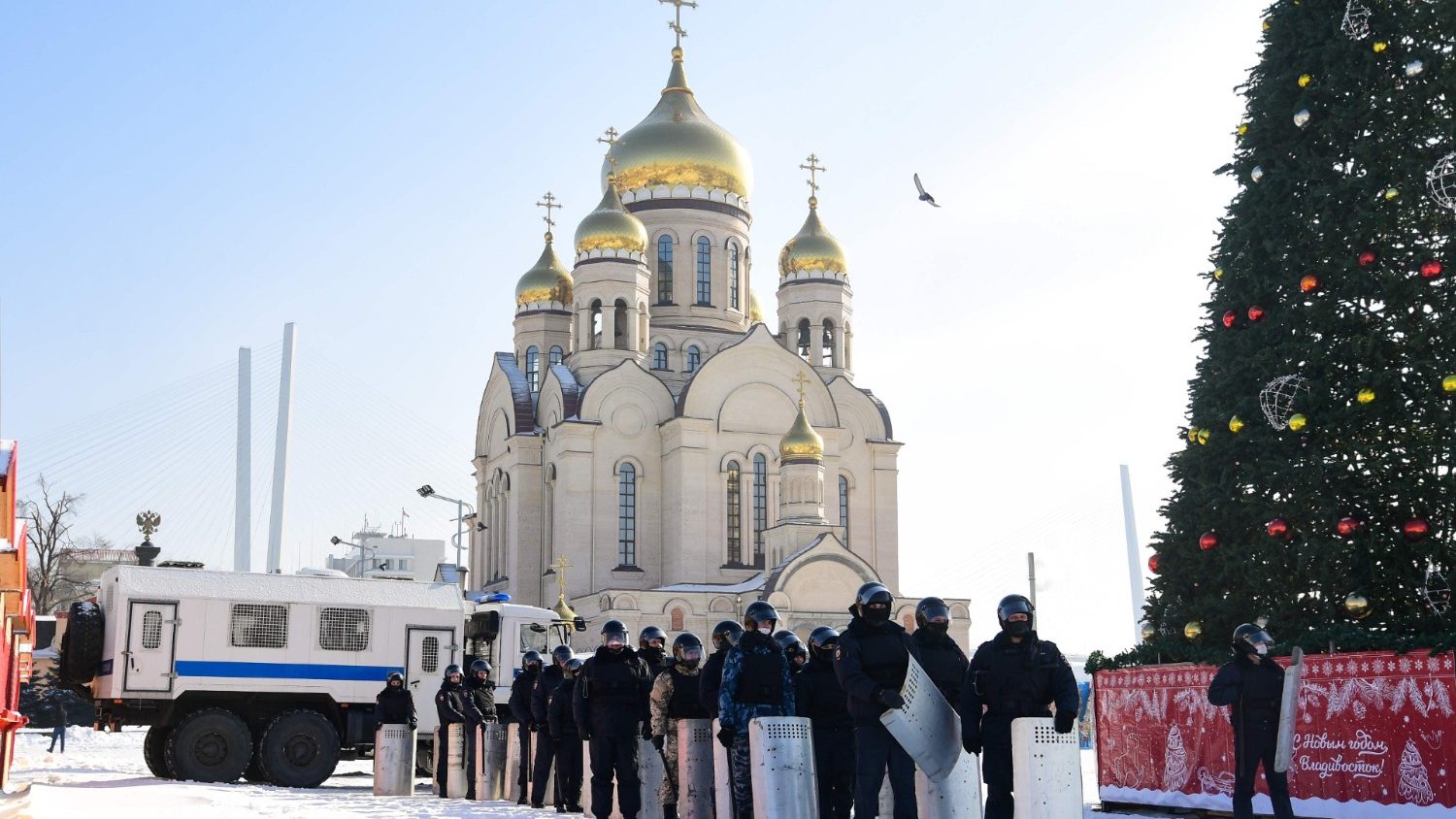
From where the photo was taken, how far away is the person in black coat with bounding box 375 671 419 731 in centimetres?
1695

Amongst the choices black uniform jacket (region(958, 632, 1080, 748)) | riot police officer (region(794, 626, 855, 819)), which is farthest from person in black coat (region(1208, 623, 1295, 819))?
black uniform jacket (region(958, 632, 1080, 748))

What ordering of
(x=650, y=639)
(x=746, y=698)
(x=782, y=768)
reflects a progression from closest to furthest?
1. (x=782, y=768)
2. (x=746, y=698)
3. (x=650, y=639)

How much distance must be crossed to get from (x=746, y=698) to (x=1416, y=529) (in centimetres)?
560

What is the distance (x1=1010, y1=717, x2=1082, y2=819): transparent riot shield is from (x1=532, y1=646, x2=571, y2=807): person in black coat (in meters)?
6.74

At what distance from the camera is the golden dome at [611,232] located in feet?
145

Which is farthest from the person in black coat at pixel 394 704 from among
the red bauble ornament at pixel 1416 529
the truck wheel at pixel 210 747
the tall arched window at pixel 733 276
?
the tall arched window at pixel 733 276

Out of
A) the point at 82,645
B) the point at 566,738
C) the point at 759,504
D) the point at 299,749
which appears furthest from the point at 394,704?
the point at 759,504

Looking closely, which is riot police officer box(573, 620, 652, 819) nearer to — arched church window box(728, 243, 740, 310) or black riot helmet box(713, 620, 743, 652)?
black riot helmet box(713, 620, 743, 652)

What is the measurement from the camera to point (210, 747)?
18.6 m

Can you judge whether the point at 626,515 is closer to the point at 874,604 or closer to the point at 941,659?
the point at 941,659

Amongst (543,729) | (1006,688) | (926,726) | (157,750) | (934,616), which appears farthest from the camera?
(157,750)

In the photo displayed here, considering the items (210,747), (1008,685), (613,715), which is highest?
(1008,685)

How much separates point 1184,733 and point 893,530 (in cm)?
3132

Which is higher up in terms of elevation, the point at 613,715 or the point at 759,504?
the point at 759,504
